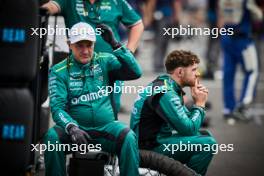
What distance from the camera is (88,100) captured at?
20.1ft

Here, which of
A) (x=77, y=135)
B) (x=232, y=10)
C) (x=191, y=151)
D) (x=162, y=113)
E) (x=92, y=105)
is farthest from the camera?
(x=232, y=10)

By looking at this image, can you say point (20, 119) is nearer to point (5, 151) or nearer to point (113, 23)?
point (5, 151)

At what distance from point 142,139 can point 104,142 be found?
42 cm

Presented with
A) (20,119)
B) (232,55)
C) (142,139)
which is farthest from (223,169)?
(232,55)

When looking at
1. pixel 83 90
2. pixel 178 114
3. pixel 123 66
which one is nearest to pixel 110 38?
pixel 123 66

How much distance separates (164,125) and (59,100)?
2.46 feet

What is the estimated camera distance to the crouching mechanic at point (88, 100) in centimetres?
594

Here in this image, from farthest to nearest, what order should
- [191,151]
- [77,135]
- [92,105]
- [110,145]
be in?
1. [191,151]
2. [92,105]
3. [110,145]
4. [77,135]

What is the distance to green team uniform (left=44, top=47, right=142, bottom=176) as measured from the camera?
19.5 feet

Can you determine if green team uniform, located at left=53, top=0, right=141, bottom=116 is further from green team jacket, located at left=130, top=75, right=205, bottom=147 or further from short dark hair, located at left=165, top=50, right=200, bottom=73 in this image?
short dark hair, located at left=165, top=50, right=200, bottom=73

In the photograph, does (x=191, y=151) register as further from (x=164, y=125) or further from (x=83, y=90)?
(x=83, y=90)

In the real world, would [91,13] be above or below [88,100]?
above

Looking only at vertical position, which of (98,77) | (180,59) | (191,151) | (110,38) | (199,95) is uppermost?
(110,38)

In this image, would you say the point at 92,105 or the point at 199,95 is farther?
the point at 199,95
